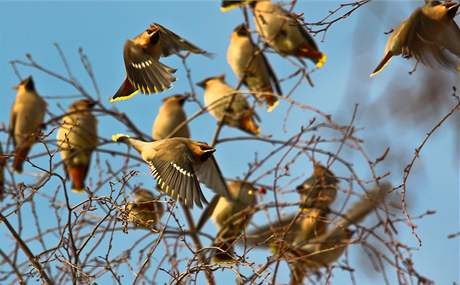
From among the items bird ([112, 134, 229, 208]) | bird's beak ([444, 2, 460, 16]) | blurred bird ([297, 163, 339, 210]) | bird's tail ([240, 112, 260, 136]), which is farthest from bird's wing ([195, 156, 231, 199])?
bird's beak ([444, 2, 460, 16])

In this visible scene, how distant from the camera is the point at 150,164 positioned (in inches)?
169

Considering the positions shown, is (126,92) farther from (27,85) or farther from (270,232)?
(27,85)

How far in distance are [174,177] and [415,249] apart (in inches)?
49.4

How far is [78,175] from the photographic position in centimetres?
807

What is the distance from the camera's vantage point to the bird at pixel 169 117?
7.67m

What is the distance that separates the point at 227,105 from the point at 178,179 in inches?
106

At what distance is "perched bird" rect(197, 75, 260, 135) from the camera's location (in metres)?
6.85

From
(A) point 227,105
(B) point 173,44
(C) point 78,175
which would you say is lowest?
(B) point 173,44

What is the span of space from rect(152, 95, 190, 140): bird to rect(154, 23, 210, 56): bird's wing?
2.79m

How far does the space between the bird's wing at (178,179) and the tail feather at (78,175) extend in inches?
151

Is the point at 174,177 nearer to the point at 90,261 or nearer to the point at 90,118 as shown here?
the point at 90,261

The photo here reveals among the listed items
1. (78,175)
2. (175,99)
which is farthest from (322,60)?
(78,175)

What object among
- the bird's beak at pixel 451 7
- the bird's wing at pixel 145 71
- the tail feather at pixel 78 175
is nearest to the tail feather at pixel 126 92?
the bird's wing at pixel 145 71

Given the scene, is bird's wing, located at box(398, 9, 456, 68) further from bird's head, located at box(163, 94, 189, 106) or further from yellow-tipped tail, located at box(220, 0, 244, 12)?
bird's head, located at box(163, 94, 189, 106)
